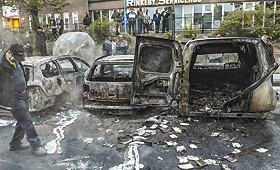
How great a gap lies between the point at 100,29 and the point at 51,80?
13660mm

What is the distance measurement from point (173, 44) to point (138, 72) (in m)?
0.96

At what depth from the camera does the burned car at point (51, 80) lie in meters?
5.89

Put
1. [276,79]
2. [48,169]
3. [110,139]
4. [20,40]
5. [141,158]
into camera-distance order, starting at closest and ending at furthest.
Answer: [48,169]
[141,158]
[110,139]
[276,79]
[20,40]

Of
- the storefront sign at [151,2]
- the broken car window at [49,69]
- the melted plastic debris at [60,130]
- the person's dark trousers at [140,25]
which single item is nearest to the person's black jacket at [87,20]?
the person's dark trousers at [140,25]

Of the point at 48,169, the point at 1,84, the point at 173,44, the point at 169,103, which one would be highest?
the point at 173,44

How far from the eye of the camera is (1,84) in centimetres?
427

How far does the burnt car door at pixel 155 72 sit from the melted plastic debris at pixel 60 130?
5.23ft

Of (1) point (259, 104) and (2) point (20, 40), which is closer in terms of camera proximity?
(1) point (259, 104)

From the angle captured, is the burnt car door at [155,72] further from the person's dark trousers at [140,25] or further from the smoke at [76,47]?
the person's dark trousers at [140,25]

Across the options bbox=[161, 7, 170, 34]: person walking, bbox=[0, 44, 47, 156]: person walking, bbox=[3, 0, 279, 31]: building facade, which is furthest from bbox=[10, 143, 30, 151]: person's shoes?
bbox=[3, 0, 279, 31]: building facade

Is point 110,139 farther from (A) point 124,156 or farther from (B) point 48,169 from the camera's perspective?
(B) point 48,169

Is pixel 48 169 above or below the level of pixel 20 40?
below

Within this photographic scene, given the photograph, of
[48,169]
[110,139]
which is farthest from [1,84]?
[110,139]

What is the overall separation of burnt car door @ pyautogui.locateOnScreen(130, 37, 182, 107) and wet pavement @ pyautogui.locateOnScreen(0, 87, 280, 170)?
577 mm
